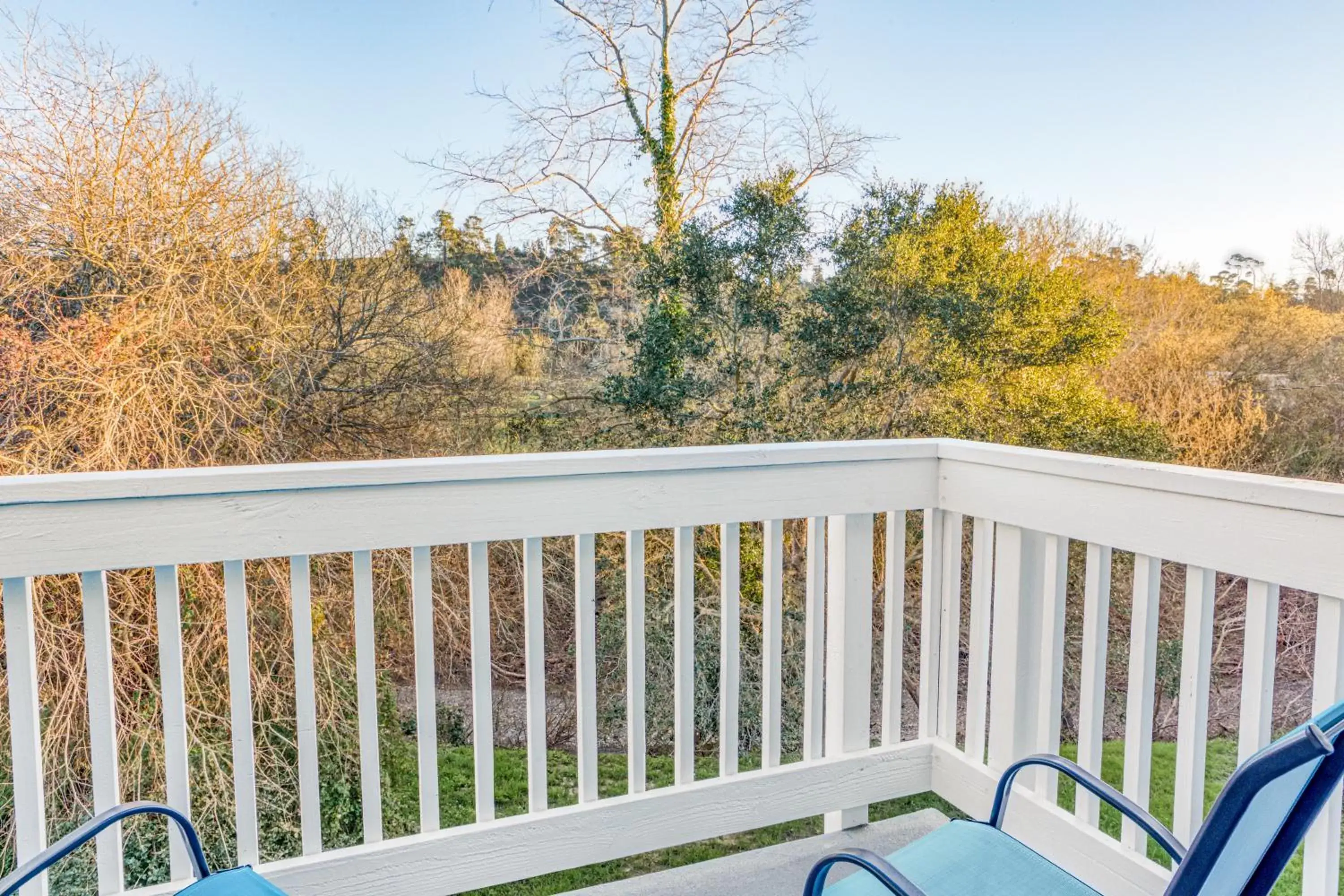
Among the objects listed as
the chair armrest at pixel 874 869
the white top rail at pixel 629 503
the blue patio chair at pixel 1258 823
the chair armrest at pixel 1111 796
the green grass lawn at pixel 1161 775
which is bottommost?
the green grass lawn at pixel 1161 775

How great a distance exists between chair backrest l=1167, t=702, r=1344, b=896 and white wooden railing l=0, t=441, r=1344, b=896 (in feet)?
2.17

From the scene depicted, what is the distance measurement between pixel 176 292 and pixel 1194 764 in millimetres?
5245

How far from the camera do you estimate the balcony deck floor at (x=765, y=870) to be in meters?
1.90

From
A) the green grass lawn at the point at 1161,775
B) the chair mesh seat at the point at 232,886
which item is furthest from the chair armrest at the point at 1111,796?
the green grass lawn at the point at 1161,775

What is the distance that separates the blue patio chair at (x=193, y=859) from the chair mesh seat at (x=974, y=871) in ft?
2.77

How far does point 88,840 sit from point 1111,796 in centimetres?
141

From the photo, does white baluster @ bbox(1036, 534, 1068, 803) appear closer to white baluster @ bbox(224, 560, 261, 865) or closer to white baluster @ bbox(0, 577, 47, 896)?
white baluster @ bbox(224, 560, 261, 865)

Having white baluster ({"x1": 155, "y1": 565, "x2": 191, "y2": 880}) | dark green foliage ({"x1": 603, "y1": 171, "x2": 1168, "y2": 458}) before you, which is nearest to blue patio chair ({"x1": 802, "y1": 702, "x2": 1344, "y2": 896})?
white baluster ({"x1": 155, "y1": 565, "x2": 191, "y2": 880})

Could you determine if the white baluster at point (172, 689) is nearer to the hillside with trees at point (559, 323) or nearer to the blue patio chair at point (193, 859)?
the blue patio chair at point (193, 859)

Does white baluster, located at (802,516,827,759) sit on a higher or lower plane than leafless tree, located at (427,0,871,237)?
lower

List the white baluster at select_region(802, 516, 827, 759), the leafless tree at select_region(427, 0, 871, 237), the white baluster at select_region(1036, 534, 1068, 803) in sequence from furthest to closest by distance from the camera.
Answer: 1. the leafless tree at select_region(427, 0, 871, 237)
2. the white baluster at select_region(802, 516, 827, 759)
3. the white baluster at select_region(1036, 534, 1068, 803)

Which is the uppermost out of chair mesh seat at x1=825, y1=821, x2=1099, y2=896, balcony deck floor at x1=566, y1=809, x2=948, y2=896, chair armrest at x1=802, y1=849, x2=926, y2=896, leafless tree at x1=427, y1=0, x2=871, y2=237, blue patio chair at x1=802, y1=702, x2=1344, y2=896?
leafless tree at x1=427, y1=0, x2=871, y2=237

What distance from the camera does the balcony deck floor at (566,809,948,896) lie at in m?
1.90

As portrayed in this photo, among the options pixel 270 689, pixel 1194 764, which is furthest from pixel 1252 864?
pixel 270 689
